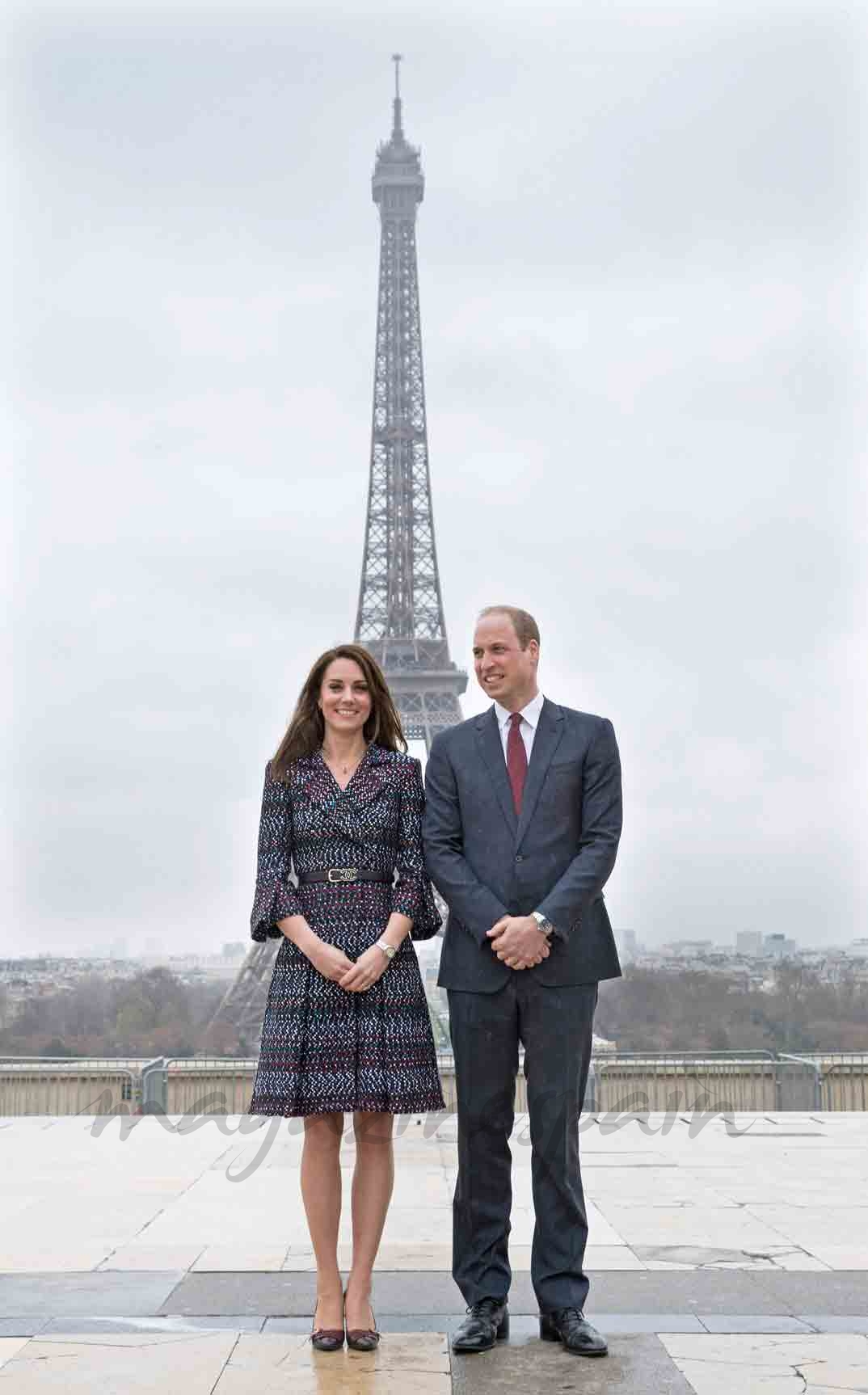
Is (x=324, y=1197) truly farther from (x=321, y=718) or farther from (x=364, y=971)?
(x=321, y=718)

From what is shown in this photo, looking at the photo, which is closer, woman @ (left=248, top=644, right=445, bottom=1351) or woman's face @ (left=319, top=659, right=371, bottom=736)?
woman @ (left=248, top=644, right=445, bottom=1351)

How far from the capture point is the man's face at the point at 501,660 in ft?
12.6

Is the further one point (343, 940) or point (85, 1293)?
point (85, 1293)

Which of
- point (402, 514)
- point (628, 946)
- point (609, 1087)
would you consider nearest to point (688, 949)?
point (628, 946)

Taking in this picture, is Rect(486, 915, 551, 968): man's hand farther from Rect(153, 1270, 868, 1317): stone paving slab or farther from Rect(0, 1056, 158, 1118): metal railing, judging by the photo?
Rect(0, 1056, 158, 1118): metal railing

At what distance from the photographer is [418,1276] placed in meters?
4.32

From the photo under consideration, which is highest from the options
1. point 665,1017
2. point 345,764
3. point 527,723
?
point 527,723

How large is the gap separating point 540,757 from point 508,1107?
898 millimetres

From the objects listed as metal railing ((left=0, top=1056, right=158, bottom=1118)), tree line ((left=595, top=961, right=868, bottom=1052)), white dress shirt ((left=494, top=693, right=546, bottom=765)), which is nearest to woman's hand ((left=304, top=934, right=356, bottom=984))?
white dress shirt ((left=494, top=693, right=546, bottom=765))

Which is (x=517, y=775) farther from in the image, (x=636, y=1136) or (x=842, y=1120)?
(x=842, y=1120)

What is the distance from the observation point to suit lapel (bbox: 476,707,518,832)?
12.4ft

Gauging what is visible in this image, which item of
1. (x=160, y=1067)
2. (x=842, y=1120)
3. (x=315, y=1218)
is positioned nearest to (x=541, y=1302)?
(x=315, y=1218)

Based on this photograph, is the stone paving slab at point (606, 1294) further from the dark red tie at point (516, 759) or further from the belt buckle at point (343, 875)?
the dark red tie at point (516, 759)

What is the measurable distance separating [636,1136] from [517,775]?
5194 millimetres
